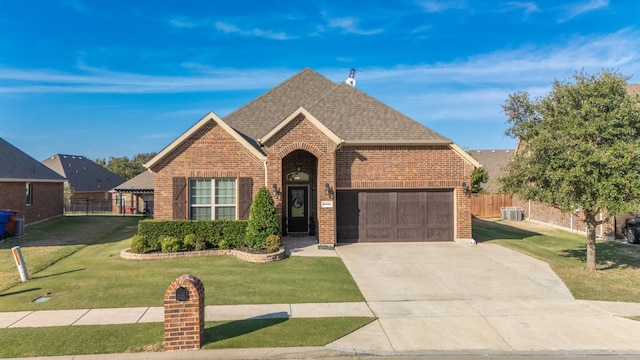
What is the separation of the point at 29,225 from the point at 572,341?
85.8 feet

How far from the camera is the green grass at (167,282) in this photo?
28.2 ft

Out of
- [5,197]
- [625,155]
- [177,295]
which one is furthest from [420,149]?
[5,197]

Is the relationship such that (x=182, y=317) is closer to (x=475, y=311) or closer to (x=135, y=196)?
(x=475, y=311)

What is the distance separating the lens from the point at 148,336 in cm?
650

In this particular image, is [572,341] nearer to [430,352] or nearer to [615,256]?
[430,352]

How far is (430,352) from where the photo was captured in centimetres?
625

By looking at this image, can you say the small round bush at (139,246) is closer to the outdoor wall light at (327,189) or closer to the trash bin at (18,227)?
the outdoor wall light at (327,189)

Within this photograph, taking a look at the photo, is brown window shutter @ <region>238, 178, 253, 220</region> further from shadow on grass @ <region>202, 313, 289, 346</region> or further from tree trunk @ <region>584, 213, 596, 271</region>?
tree trunk @ <region>584, 213, 596, 271</region>

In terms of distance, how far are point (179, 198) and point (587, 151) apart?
13634mm

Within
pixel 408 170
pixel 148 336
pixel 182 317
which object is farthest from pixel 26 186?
pixel 182 317

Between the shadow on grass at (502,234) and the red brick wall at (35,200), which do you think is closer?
the shadow on grass at (502,234)

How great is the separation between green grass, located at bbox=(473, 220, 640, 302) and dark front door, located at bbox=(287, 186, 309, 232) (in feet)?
26.9

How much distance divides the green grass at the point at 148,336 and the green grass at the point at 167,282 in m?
1.34

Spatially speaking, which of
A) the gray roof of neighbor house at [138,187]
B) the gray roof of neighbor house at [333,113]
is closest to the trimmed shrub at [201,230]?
the gray roof of neighbor house at [333,113]
